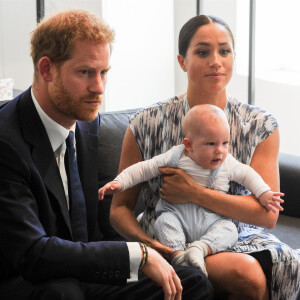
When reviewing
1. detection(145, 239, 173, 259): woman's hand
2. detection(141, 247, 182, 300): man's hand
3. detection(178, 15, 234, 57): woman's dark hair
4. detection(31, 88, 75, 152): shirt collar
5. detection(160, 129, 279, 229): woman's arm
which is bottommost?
detection(145, 239, 173, 259): woman's hand

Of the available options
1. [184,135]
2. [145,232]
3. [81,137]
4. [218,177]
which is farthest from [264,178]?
[81,137]

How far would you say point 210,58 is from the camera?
2.45 m

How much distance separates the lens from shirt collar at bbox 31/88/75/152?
2.19 metres

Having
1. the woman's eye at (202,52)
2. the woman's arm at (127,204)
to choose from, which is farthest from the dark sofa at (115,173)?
the woman's eye at (202,52)

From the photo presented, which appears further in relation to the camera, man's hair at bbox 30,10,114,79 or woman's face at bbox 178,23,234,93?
woman's face at bbox 178,23,234,93

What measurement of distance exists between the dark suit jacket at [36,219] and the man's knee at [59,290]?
0.07ft

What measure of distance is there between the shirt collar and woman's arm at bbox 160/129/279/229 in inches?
16.0

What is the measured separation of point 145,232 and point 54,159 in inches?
21.2

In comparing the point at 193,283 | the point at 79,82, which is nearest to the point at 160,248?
the point at 193,283

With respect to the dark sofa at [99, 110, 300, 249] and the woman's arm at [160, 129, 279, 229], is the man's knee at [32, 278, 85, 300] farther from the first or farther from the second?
the dark sofa at [99, 110, 300, 249]

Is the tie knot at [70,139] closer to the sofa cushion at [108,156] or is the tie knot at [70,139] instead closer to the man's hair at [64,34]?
the man's hair at [64,34]

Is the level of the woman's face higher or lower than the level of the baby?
higher

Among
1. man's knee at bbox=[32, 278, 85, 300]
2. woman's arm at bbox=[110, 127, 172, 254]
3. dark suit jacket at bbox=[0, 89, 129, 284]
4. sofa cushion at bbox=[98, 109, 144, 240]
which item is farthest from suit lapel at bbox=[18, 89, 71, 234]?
sofa cushion at bbox=[98, 109, 144, 240]

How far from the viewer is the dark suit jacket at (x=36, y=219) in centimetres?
197
